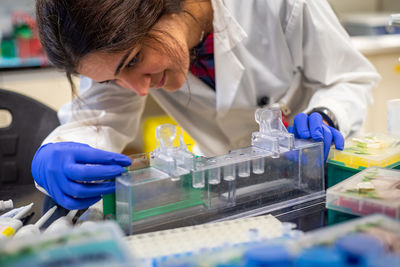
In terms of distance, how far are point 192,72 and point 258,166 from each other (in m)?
0.61

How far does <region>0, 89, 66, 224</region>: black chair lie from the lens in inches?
62.6

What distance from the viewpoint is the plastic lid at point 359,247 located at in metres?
0.50

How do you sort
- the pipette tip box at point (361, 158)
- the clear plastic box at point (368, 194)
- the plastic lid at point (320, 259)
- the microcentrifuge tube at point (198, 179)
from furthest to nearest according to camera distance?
the pipette tip box at point (361, 158), the microcentrifuge tube at point (198, 179), the clear plastic box at point (368, 194), the plastic lid at point (320, 259)

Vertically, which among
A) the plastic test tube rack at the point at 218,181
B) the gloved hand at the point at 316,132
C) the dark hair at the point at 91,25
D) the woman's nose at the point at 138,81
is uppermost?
the dark hair at the point at 91,25

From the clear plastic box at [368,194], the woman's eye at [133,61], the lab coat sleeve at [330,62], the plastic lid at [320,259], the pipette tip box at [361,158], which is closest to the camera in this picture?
the plastic lid at [320,259]

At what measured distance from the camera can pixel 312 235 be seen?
0.57 meters

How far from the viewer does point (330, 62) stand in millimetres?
1372

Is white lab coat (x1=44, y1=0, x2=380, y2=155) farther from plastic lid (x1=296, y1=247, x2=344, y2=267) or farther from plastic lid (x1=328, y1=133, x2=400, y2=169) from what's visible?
plastic lid (x1=296, y1=247, x2=344, y2=267)

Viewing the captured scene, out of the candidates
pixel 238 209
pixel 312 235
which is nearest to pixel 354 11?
pixel 238 209

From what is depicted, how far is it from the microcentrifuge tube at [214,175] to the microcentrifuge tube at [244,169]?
50 millimetres

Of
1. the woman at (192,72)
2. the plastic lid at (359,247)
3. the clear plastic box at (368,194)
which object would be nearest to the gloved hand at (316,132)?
the woman at (192,72)

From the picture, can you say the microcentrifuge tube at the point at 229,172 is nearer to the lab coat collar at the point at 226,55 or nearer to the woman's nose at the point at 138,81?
the woman's nose at the point at 138,81

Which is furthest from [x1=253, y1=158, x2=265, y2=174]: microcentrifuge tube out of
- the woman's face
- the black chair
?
the black chair

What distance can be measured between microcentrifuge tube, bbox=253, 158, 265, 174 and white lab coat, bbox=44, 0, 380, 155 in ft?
1.38
